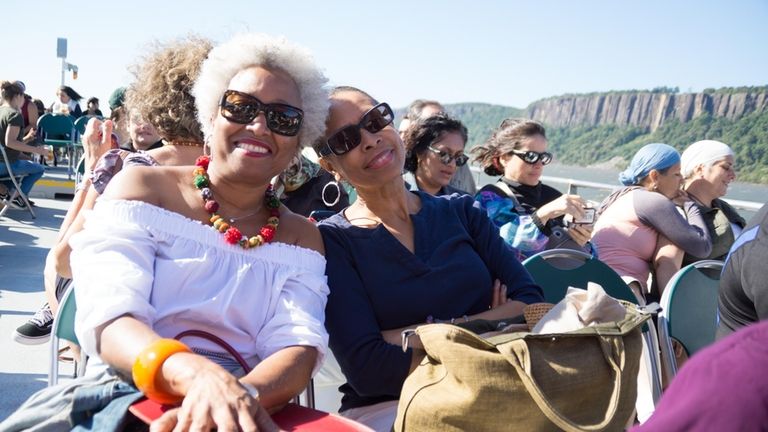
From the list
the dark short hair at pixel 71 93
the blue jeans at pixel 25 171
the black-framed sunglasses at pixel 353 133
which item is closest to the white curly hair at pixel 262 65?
the black-framed sunglasses at pixel 353 133

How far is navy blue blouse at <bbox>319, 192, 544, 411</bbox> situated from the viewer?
6.75 ft

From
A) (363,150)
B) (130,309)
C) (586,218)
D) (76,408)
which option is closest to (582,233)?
(586,218)

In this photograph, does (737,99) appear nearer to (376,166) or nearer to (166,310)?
(376,166)

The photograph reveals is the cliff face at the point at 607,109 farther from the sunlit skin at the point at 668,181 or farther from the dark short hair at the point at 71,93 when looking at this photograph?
the sunlit skin at the point at 668,181

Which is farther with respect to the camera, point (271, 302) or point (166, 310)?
point (271, 302)

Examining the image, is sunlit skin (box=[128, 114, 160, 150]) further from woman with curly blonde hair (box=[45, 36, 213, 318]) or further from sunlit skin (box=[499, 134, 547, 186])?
sunlit skin (box=[499, 134, 547, 186])

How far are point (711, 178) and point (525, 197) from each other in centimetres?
157

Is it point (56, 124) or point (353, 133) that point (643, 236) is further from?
point (56, 124)

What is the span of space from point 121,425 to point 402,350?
815 mm

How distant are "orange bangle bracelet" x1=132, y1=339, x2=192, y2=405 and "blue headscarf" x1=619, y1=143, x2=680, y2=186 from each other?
3569 millimetres

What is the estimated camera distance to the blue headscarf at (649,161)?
14.3 feet

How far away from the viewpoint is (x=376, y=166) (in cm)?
237

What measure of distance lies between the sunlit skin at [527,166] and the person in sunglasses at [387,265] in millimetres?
1758

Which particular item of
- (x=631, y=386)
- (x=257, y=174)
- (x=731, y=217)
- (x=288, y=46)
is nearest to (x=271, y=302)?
(x=257, y=174)
